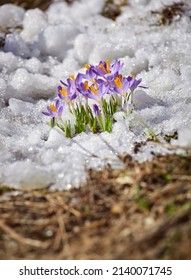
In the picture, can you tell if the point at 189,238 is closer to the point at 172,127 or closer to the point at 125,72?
the point at 172,127

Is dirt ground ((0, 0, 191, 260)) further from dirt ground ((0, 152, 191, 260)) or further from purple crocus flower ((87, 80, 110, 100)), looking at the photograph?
purple crocus flower ((87, 80, 110, 100))

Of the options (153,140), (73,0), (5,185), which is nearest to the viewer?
(5,185)

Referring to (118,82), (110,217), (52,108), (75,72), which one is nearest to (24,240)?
(110,217)

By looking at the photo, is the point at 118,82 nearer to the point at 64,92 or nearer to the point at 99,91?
the point at 99,91

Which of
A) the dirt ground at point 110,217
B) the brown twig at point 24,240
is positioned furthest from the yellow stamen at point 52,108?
the brown twig at point 24,240

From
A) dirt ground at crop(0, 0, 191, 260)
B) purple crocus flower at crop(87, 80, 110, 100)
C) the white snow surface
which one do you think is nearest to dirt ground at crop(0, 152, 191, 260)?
dirt ground at crop(0, 0, 191, 260)
